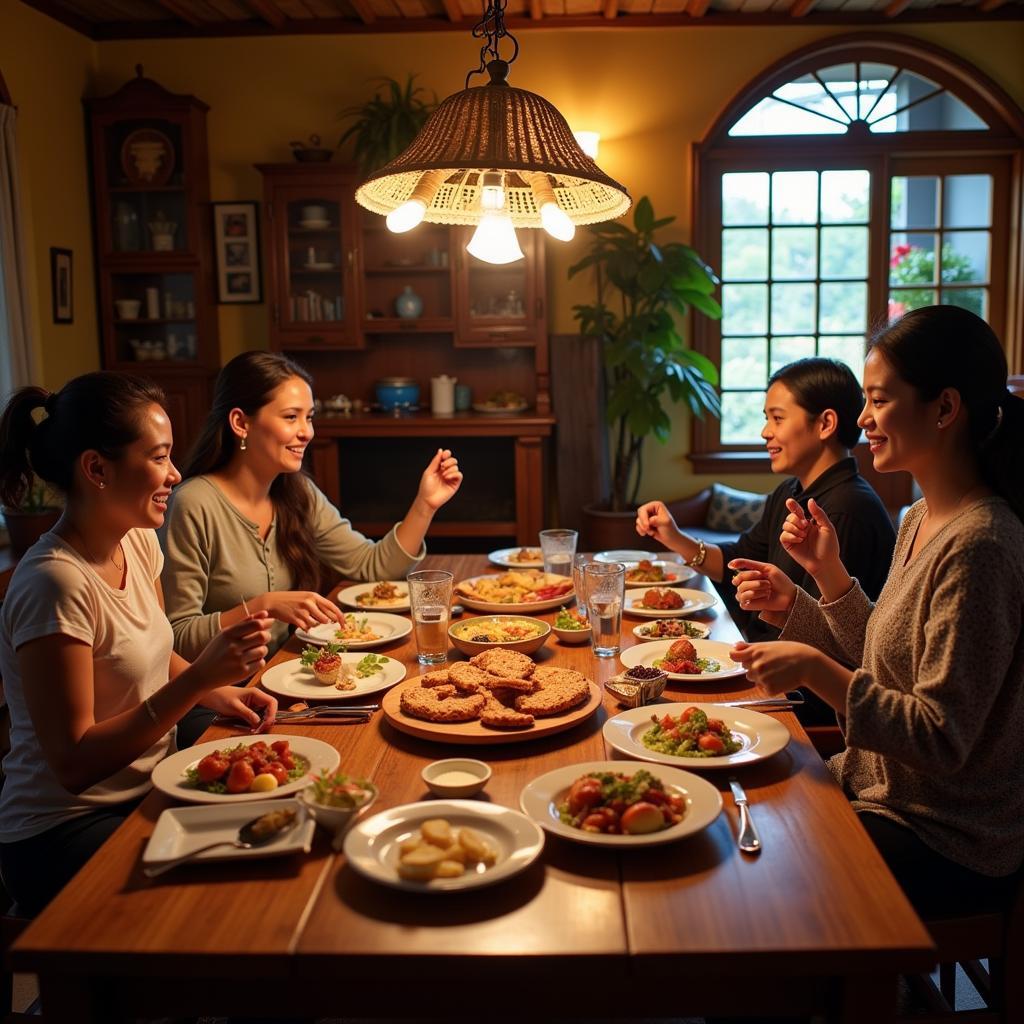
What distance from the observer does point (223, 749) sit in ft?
5.24

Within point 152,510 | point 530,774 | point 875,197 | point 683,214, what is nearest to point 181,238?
point 683,214

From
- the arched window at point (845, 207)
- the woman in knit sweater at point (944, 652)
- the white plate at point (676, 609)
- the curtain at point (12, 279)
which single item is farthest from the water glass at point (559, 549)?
the arched window at point (845, 207)

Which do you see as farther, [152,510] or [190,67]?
[190,67]

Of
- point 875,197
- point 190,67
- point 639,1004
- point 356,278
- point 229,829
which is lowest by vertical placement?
point 639,1004

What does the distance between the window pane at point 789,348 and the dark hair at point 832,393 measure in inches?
128

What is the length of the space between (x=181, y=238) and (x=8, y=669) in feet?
13.8

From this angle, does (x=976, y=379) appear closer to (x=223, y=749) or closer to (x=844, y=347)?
(x=223, y=749)

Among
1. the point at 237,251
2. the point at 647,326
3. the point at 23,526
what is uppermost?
the point at 237,251

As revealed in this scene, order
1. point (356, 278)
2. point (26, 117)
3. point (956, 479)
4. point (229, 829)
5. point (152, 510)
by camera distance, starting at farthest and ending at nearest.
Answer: point (356, 278)
point (26, 117)
point (152, 510)
point (956, 479)
point (229, 829)

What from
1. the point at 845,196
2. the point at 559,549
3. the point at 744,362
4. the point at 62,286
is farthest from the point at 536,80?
the point at 559,549

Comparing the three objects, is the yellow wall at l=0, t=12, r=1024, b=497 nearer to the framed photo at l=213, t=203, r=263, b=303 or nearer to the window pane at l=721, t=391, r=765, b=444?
the framed photo at l=213, t=203, r=263, b=303

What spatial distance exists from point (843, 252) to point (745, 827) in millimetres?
4843

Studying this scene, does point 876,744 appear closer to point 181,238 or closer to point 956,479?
point 956,479

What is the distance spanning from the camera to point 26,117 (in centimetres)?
489
